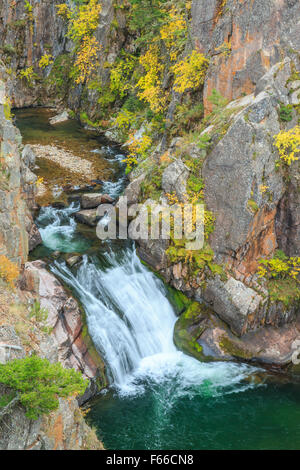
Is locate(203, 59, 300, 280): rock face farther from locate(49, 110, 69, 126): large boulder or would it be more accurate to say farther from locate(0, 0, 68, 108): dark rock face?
locate(0, 0, 68, 108): dark rock face

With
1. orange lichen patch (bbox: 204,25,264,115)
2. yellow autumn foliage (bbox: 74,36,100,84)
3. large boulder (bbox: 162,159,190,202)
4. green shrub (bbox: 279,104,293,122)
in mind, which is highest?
yellow autumn foliage (bbox: 74,36,100,84)

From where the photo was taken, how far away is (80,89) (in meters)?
30.6

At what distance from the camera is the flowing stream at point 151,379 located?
1027 centimetres

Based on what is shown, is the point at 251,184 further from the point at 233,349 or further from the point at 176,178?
the point at 233,349

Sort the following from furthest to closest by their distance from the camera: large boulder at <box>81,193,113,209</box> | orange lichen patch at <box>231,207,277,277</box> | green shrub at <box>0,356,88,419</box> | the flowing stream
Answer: large boulder at <box>81,193,113,209</box> < orange lichen patch at <box>231,207,277,277</box> < the flowing stream < green shrub at <box>0,356,88,419</box>

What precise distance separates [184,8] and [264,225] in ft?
36.7

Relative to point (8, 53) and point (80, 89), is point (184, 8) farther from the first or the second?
point (8, 53)

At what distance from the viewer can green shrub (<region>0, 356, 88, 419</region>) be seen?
6.00m

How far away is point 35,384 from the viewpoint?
612 centimetres
